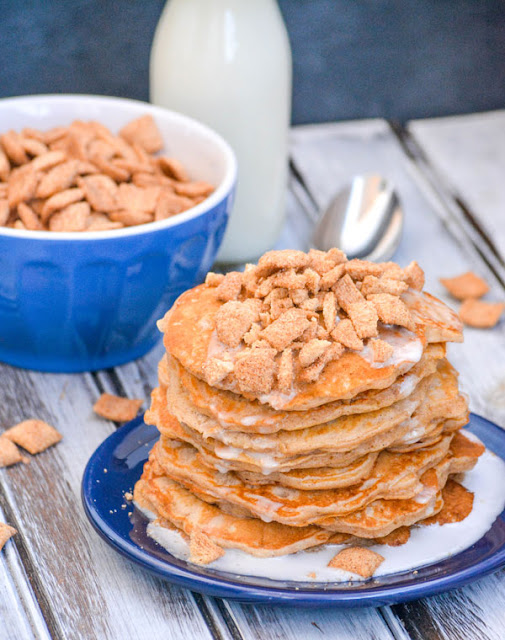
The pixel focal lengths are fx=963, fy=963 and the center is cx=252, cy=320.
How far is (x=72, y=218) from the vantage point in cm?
137

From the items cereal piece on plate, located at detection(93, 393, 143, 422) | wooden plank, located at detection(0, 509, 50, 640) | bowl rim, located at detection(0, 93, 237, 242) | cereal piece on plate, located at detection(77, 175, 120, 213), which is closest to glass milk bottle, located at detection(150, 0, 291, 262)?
bowl rim, located at detection(0, 93, 237, 242)

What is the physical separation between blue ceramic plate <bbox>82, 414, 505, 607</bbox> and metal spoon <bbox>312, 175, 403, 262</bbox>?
743mm

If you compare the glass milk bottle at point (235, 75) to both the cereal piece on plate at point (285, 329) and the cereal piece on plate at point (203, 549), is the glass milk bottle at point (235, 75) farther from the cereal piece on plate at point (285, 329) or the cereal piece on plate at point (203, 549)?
the cereal piece on plate at point (203, 549)

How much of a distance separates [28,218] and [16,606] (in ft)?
1.84

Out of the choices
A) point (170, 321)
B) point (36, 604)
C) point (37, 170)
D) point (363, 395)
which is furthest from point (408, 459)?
point (37, 170)

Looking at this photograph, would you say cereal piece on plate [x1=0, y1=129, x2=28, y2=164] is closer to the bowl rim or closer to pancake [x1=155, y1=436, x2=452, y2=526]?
the bowl rim

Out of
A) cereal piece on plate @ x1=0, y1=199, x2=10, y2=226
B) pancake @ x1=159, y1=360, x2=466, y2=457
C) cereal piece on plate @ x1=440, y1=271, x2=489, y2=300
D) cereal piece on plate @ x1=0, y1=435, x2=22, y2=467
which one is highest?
pancake @ x1=159, y1=360, x2=466, y2=457

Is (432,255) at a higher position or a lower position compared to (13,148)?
lower

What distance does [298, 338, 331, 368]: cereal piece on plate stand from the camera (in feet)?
3.15

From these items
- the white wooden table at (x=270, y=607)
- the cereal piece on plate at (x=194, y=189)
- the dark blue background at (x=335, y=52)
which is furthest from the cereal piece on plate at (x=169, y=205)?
the dark blue background at (x=335, y=52)

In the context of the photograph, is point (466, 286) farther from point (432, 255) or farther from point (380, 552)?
point (380, 552)

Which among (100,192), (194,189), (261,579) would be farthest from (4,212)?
(261,579)

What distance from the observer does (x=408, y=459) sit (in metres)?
1.07

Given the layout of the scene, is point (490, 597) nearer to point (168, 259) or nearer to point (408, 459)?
point (408, 459)
